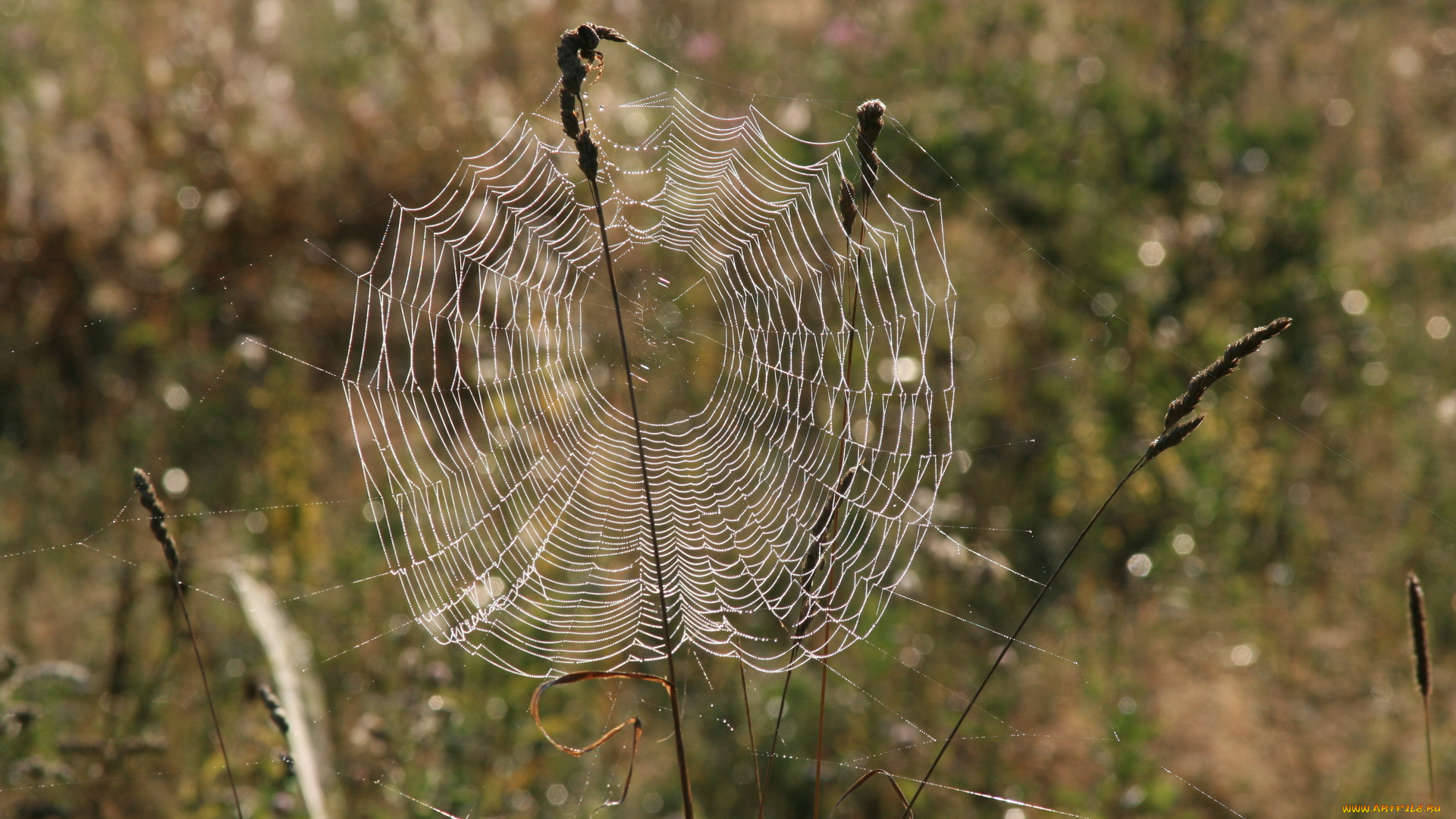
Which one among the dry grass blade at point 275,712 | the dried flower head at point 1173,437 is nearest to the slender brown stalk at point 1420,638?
the dried flower head at point 1173,437

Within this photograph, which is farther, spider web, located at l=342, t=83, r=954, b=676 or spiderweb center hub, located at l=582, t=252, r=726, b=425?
spiderweb center hub, located at l=582, t=252, r=726, b=425

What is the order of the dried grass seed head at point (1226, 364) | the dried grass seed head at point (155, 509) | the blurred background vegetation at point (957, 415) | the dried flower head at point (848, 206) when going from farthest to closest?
the blurred background vegetation at point (957, 415) → the dried flower head at point (848, 206) → the dried grass seed head at point (155, 509) → the dried grass seed head at point (1226, 364)

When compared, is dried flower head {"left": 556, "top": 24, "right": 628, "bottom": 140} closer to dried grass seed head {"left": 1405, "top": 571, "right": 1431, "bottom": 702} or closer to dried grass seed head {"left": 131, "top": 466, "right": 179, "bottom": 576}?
dried grass seed head {"left": 131, "top": 466, "right": 179, "bottom": 576}

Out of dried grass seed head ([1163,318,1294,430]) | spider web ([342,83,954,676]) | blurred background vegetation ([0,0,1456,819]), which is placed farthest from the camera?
spider web ([342,83,954,676])

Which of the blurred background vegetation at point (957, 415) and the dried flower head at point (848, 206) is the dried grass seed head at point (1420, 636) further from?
the blurred background vegetation at point (957, 415)

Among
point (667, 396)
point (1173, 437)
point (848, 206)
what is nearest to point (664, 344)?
point (667, 396)

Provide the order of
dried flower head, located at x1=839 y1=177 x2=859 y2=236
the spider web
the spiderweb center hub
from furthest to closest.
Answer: the spiderweb center hub, the spider web, dried flower head, located at x1=839 y1=177 x2=859 y2=236

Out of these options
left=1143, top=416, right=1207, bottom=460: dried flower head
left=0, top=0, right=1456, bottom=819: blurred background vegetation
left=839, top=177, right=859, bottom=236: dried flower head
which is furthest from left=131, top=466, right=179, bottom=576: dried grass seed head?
left=1143, top=416, right=1207, bottom=460: dried flower head
